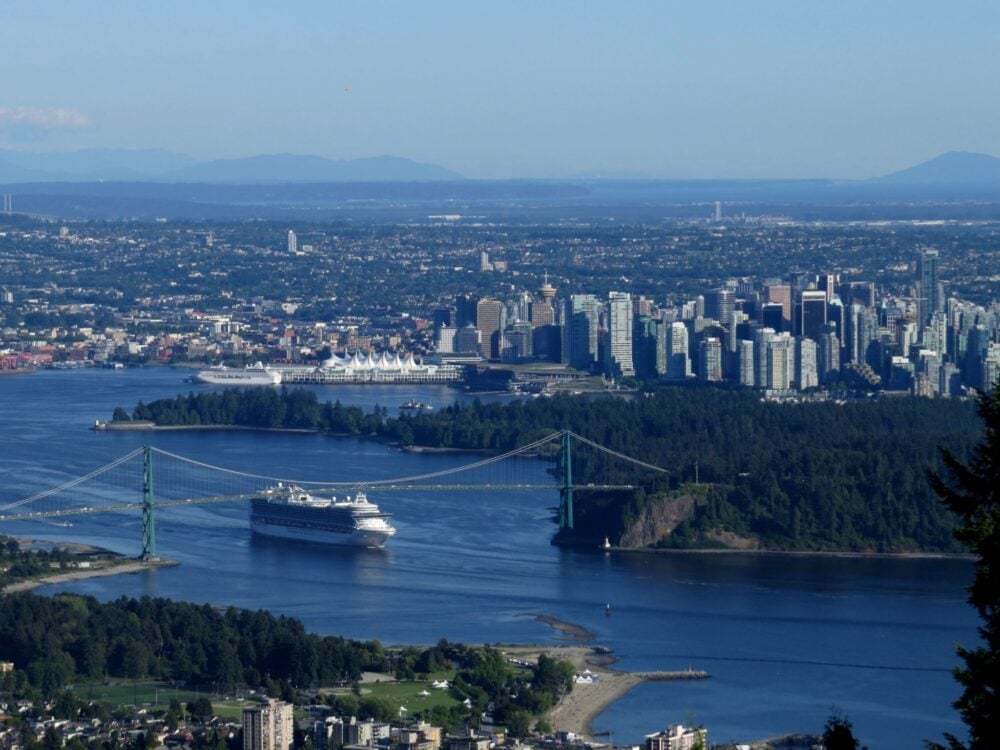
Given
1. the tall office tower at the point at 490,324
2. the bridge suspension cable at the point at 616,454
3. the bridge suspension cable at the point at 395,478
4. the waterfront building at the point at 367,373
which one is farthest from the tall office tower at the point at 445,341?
the bridge suspension cable at the point at 616,454

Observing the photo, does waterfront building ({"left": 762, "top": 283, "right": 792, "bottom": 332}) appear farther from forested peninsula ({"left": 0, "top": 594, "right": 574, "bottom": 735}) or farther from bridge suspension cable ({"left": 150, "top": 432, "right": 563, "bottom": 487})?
forested peninsula ({"left": 0, "top": 594, "right": 574, "bottom": 735})

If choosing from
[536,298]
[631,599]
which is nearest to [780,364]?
[536,298]

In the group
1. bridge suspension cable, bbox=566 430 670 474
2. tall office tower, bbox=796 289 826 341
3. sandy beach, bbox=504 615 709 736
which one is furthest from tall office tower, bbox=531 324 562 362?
sandy beach, bbox=504 615 709 736

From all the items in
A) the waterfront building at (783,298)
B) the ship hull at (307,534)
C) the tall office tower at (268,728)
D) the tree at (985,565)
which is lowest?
the ship hull at (307,534)

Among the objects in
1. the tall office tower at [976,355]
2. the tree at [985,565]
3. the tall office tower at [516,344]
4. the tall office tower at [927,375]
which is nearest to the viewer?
the tree at [985,565]

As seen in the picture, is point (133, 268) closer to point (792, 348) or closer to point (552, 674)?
point (792, 348)

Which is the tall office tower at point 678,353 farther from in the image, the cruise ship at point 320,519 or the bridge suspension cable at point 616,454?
the cruise ship at point 320,519

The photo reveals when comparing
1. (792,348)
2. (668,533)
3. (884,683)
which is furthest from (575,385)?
(884,683)

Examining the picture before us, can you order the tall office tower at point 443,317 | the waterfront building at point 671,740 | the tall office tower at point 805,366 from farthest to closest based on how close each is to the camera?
the tall office tower at point 443,317 < the tall office tower at point 805,366 < the waterfront building at point 671,740
